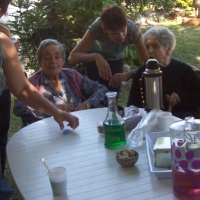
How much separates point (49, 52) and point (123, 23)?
62cm

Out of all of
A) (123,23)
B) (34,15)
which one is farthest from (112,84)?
(34,15)

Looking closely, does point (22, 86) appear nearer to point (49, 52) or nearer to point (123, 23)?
point (49, 52)

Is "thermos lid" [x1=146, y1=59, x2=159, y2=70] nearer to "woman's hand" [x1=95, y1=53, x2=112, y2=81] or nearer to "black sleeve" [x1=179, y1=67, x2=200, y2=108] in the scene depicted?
"black sleeve" [x1=179, y1=67, x2=200, y2=108]

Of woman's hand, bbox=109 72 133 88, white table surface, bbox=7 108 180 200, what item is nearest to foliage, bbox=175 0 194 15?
woman's hand, bbox=109 72 133 88

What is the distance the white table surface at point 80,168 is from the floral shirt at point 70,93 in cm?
57

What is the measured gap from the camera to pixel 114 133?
170 centimetres

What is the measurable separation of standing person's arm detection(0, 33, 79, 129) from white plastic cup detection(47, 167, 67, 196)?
1.96ft

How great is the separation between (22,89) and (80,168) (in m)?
0.61

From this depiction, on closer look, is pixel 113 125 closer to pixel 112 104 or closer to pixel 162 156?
pixel 112 104

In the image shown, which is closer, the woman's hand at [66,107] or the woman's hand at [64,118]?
the woman's hand at [64,118]

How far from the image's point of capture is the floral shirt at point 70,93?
8.93 feet

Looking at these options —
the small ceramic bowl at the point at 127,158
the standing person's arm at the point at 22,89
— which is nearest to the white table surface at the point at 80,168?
the small ceramic bowl at the point at 127,158

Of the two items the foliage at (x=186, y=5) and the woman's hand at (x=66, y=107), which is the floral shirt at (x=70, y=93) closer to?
the woman's hand at (x=66, y=107)

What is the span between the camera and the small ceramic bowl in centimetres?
149
